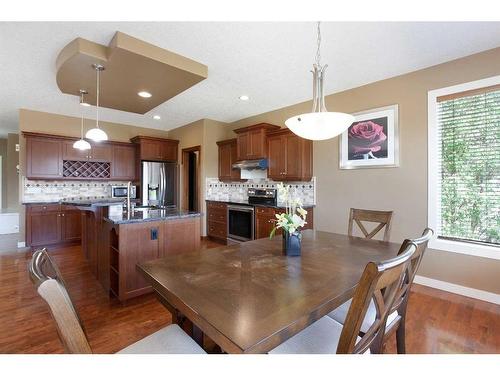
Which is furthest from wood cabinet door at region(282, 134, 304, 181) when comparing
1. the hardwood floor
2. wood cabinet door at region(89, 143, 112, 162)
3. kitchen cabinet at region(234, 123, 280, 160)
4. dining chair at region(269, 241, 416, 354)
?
wood cabinet door at region(89, 143, 112, 162)

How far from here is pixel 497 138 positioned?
2.50 m

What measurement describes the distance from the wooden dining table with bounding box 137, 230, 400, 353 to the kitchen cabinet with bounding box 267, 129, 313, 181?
2.36m

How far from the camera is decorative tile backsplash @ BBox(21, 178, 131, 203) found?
466 cm

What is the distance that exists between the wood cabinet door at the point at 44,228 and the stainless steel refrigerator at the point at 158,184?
61.2 inches

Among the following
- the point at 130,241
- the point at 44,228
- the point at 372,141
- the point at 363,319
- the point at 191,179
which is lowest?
the point at 44,228

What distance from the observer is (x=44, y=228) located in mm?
4438

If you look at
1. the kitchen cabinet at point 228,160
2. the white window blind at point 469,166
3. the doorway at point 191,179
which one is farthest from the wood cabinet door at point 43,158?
the white window blind at point 469,166

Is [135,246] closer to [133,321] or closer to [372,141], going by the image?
[133,321]

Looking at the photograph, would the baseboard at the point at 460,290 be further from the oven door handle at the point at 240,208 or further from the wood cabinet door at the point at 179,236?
the wood cabinet door at the point at 179,236

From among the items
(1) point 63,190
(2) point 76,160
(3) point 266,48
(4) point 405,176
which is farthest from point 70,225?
(4) point 405,176

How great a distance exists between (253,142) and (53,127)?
3.93m

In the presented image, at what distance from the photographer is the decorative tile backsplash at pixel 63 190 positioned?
466cm
